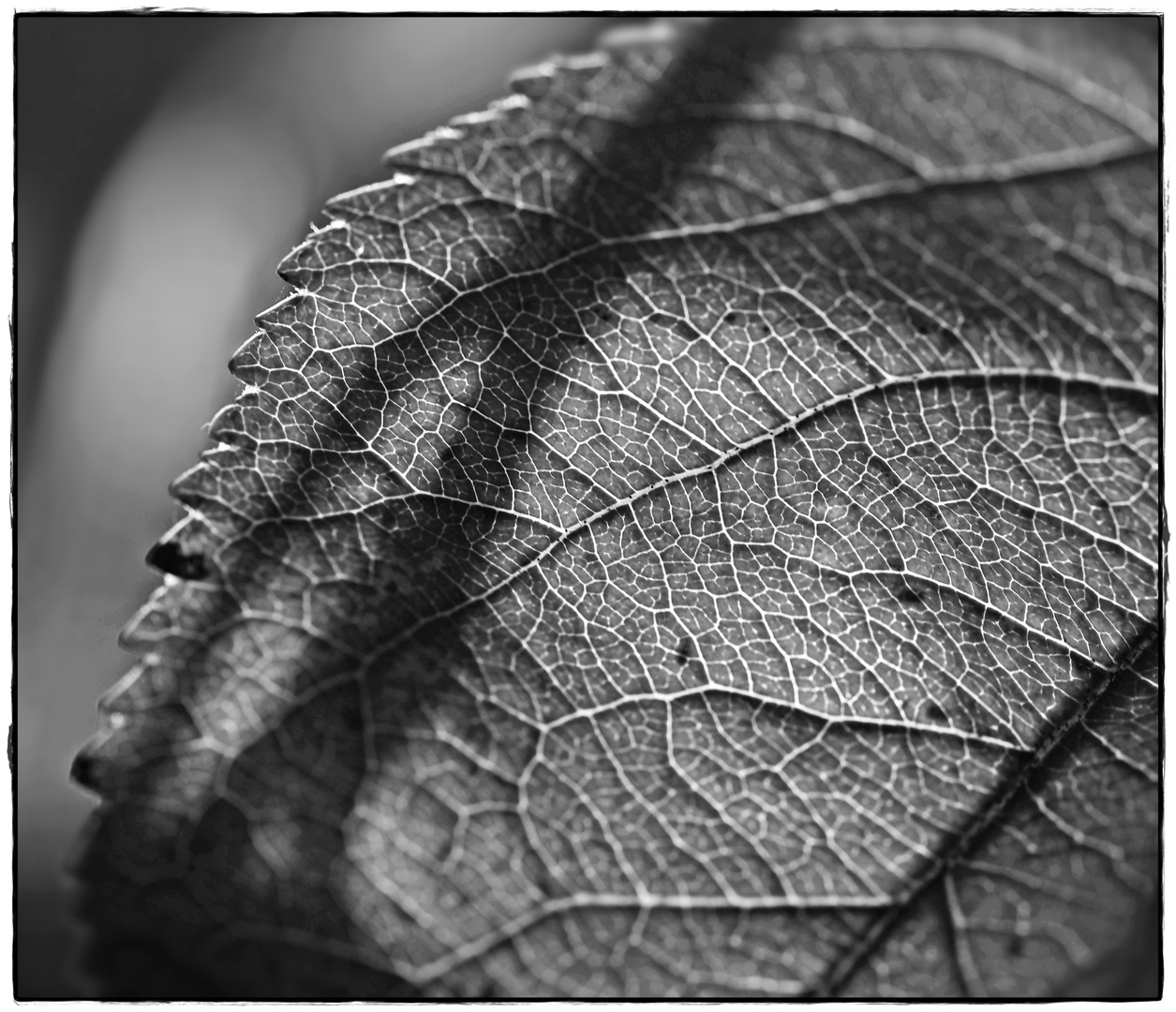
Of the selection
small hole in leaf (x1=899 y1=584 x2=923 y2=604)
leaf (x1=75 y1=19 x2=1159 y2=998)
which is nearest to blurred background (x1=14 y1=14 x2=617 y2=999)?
leaf (x1=75 y1=19 x2=1159 y2=998)

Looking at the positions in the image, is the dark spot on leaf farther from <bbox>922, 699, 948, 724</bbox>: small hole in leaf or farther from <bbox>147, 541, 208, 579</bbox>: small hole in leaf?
<bbox>922, 699, 948, 724</bbox>: small hole in leaf

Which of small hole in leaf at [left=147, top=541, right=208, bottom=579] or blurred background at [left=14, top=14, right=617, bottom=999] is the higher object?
blurred background at [left=14, top=14, right=617, bottom=999]

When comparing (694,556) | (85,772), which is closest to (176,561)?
(85,772)

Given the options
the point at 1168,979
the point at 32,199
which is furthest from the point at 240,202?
the point at 1168,979

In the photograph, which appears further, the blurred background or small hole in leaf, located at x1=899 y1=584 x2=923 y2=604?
the blurred background

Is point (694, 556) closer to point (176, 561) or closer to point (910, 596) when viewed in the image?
point (910, 596)

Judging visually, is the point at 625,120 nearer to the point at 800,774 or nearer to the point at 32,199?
the point at 800,774
